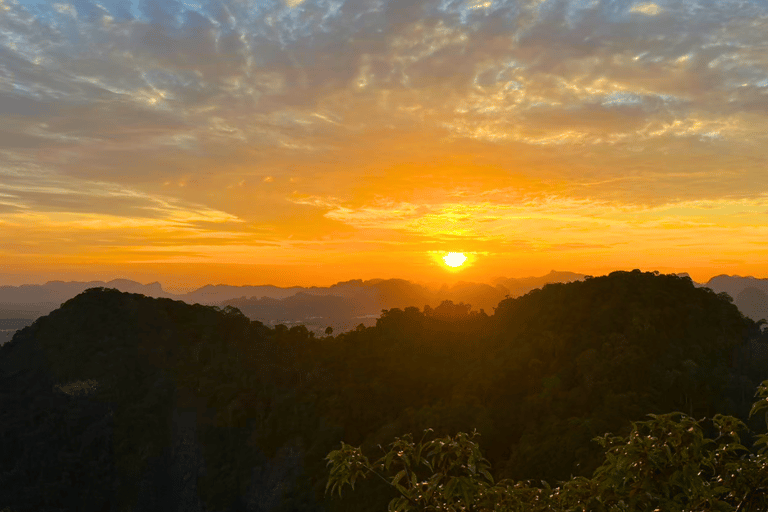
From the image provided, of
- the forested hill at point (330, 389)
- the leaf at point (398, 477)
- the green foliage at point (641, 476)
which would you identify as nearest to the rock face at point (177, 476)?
the forested hill at point (330, 389)

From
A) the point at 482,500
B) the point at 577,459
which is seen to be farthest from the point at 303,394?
the point at 482,500

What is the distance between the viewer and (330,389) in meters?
53.6

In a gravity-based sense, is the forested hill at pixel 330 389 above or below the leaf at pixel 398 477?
below

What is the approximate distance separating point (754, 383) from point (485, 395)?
67.7 feet

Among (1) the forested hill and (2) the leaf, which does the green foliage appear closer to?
(2) the leaf

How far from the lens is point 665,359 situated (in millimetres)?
42531

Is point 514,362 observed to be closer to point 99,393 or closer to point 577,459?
point 577,459

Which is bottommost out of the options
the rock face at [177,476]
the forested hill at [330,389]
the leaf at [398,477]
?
the rock face at [177,476]

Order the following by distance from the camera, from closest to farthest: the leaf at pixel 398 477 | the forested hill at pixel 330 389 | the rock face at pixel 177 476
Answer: the leaf at pixel 398 477
the forested hill at pixel 330 389
the rock face at pixel 177 476

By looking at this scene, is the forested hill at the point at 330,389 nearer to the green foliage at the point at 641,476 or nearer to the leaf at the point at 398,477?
the green foliage at the point at 641,476

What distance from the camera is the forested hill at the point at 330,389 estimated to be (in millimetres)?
40625

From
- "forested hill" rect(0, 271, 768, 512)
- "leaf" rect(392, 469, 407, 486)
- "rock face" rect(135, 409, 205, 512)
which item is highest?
"leaf" rect(392, 469, 407, 486)

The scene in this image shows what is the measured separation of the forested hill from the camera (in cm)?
4062

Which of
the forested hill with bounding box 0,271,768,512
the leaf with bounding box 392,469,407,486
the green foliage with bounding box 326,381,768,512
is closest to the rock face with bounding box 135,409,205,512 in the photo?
the forested hill with bounding box 0,271,768,512
